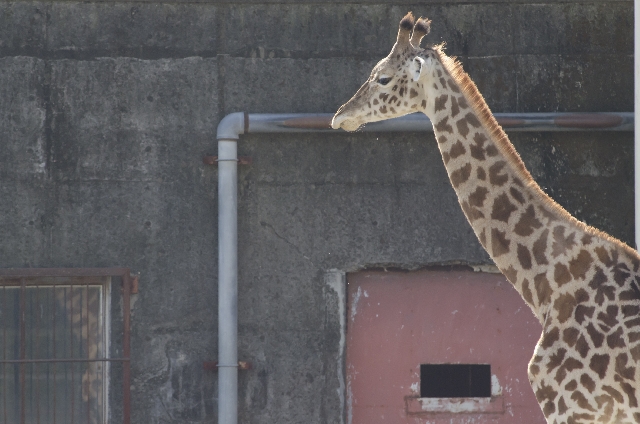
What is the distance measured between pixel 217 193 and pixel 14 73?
1656 mm

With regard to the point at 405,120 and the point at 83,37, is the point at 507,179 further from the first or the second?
the point at 83,37

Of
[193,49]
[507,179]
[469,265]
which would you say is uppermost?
[193,49]

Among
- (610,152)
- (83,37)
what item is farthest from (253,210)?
(610,152)

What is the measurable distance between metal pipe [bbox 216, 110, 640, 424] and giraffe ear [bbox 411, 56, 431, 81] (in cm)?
218

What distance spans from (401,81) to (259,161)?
2.43 meters

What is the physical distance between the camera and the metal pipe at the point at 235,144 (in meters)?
7.73

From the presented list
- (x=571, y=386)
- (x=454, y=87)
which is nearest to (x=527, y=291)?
(x=571, y=386)

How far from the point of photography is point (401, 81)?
5793mm

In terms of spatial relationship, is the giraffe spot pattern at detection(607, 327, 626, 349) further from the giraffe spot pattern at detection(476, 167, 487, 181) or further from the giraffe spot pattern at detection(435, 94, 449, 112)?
the giraffe spot pattern at detection(435, 94, 449, 112)

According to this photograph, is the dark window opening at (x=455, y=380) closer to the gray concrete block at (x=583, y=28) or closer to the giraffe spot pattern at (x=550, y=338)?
the gray concrete block at (x=583, y=28)

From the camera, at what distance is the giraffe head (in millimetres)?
5738

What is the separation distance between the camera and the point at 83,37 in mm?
8016

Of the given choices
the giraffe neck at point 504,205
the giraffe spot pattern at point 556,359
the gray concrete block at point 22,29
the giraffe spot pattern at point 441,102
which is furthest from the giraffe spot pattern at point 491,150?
the gray concrete block at point 22,29

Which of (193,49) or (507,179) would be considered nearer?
(507,179)
